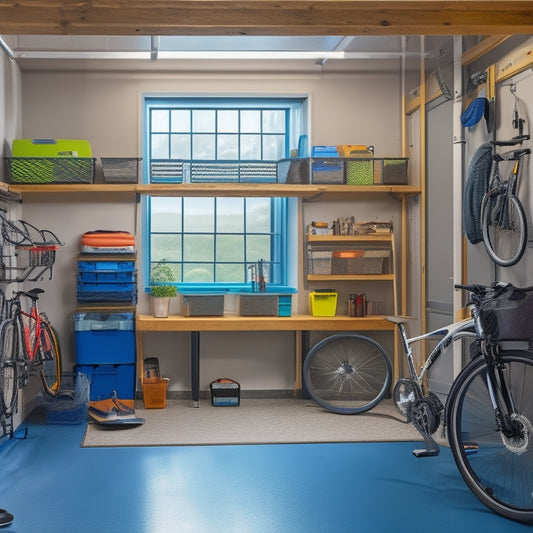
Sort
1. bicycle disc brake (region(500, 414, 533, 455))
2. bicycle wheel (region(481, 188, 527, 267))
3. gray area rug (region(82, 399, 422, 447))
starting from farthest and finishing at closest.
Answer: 1. gray area rug (region(82, 399, 422, 447))
2. bicycle wheel (region(481, 188, 527, 267))
3. bicycle disc brake (region(500, 414, 533, 455))

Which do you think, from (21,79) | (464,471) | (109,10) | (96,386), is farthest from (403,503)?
(21,79)

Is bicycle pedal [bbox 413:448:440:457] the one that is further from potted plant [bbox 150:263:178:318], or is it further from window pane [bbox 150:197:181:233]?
window pane [bbox 150:197:181:233]

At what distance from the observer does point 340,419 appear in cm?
600

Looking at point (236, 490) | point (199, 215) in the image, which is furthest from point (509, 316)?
point (199, 215)

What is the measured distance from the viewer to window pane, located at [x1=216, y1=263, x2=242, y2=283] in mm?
7105

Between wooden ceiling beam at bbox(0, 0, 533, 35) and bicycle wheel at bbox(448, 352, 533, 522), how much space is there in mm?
1580

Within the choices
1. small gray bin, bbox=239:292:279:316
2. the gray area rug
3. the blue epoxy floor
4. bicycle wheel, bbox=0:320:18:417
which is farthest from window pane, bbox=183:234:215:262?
the blue epoxy floor

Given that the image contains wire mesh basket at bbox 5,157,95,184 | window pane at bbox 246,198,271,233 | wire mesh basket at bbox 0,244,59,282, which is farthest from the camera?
window pane at bbox 246,198,271,233

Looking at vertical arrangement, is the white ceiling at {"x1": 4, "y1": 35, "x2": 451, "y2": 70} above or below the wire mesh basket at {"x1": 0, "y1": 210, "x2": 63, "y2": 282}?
above

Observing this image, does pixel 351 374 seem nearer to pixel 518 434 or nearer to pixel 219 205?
pixel 219 205

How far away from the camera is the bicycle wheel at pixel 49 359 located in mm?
6039

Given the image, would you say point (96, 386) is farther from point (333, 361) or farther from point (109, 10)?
point (109, 10)

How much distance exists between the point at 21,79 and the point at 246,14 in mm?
4148

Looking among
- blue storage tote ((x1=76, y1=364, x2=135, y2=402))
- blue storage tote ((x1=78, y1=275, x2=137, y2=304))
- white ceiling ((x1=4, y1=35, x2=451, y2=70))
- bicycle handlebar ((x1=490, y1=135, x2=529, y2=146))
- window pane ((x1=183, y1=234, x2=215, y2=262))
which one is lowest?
blue storage tote ((x1=76, y1=364, x2=135, y2=402))
